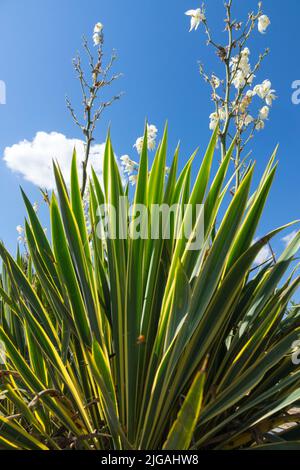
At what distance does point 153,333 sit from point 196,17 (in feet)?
8.19

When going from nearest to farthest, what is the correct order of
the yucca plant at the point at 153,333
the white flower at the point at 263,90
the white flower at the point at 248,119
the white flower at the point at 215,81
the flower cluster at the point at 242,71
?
the yucca plant at the point at 153,333, the flower cluster at the point at 242,71, the white flower at the point at 215,81, the white flower at the point at 248,119, the white flower at the point at 263,90

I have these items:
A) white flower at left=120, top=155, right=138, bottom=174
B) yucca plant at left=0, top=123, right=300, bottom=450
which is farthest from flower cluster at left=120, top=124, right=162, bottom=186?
yucca plant at left=0, top=123, right=300, bottom=450

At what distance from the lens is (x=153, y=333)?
42.6 inches

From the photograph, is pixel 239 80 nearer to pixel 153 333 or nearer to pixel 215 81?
pixel 215 81

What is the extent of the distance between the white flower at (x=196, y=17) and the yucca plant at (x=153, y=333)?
6.19 feet

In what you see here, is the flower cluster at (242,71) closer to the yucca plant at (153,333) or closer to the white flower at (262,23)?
the white flower at (262,23)

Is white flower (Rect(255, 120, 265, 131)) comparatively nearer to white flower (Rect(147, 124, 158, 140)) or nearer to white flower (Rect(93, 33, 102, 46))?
white flower (Rect(147, 124, 158, 140))

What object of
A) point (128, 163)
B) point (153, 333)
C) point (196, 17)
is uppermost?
point (196, 17)

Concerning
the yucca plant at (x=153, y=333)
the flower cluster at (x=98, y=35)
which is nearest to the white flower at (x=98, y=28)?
the flower cluster at (x=98, y=35)

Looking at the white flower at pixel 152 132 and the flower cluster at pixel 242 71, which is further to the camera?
the white flower at pixel 152 132

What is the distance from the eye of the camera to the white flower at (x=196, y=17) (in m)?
2.72

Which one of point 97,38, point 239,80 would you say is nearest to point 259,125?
point 239,80
